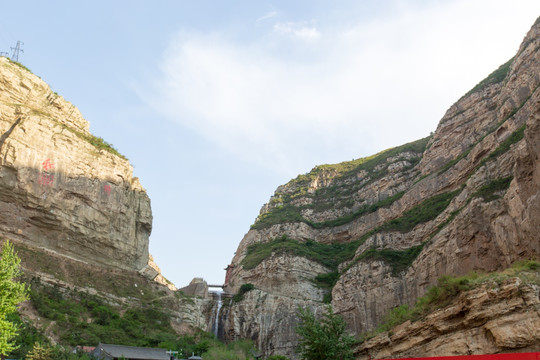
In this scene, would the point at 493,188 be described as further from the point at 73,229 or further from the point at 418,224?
the point at 73,229

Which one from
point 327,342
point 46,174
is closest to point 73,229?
point 46,174

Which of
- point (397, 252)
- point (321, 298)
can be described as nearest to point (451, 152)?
point (397, 252)

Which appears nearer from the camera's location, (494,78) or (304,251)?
Result: (494,78)

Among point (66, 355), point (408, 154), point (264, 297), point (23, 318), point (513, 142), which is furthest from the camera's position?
point (408, 154)

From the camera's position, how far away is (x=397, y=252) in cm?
5119

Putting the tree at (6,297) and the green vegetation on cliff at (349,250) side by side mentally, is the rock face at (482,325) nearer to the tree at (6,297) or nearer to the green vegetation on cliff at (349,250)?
the tree at (6,297)

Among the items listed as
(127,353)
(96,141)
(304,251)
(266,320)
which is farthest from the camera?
(304,251)

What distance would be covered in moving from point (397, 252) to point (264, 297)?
58.0 feet

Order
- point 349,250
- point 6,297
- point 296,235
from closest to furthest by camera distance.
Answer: point 6,297
point 349,250
point 296,235

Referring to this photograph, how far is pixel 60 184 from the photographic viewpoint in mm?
49594

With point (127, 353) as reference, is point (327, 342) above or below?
above

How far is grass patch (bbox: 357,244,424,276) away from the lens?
47781 millimetres

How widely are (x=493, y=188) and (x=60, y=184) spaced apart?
146 feet

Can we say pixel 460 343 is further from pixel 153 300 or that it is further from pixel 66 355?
pixel 153 300
